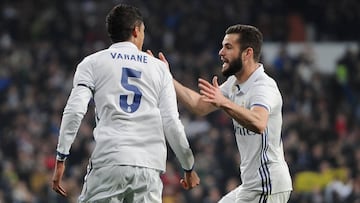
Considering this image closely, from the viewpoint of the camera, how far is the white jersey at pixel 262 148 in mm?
8711

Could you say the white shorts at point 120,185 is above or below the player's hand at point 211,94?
below

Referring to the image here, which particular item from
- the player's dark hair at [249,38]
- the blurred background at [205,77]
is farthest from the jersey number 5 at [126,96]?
the blurred background at [205,77]

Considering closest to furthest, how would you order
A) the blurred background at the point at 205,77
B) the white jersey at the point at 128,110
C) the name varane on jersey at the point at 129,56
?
the white jersey at the point at 128,110 < the name varane on jersey at the point at 129,56 < the blurred background at the point at 205,77

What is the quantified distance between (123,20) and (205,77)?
13.8 meters

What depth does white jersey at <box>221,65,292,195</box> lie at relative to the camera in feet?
28.6

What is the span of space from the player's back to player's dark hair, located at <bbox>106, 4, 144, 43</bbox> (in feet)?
0.44

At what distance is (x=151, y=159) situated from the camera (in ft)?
26.8

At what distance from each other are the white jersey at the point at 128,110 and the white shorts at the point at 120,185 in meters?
0.06

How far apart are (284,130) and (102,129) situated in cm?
1219

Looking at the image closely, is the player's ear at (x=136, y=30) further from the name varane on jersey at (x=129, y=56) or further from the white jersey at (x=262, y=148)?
the white jersey at (x=262, y=148)

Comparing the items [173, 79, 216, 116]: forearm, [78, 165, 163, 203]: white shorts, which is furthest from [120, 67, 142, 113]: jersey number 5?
[173, 79, 216, 116]: forearm

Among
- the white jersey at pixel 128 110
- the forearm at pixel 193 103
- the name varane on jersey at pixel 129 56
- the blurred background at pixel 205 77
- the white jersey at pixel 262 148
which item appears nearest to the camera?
the white jersey at pixel 128 110

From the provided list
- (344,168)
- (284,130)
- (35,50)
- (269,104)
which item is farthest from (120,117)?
(35,50)

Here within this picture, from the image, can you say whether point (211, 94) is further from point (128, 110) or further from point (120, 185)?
point (120, 185)
